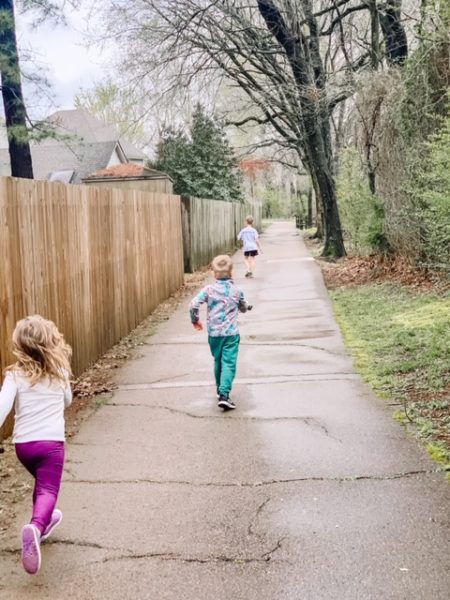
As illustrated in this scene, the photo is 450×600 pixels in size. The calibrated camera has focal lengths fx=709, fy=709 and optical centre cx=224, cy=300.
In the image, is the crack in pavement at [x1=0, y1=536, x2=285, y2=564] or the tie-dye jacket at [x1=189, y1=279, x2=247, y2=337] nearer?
the crack in pavement at [x1=0, y1=536, x2=285, y2=564]

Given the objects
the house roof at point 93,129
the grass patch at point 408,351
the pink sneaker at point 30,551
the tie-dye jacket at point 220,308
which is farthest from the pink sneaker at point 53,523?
the house roof at point 93,129

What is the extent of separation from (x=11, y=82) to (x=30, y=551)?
43.5ft

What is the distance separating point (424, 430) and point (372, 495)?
1.32 m

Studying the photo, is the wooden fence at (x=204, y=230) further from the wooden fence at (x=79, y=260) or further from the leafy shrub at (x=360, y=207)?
the wooden fence at (x=79, y=260)

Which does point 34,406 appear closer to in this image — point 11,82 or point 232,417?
point 232,417

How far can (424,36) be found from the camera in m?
11.1

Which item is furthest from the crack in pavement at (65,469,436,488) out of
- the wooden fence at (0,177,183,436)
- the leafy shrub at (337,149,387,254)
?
the leafy shrub at (337,149,387,254)

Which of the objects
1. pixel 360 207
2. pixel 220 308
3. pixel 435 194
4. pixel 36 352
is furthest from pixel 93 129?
pixel 36 352

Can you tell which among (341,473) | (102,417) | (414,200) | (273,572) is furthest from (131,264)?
(273,572)

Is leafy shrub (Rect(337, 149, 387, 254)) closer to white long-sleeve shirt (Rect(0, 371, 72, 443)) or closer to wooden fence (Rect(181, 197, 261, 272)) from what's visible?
wooden fence (Rect(181, 197, 261, 272))

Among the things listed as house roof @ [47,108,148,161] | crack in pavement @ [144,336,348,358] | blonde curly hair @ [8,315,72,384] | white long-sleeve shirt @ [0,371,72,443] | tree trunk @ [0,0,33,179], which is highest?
house roof @ [47,108,148,161]

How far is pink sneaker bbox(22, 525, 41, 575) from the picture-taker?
3377mm

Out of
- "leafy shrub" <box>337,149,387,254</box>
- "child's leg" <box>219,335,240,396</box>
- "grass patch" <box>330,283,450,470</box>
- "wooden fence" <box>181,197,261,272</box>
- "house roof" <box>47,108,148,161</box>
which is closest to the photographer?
"grass patch" <box>330,283,450,470</box>

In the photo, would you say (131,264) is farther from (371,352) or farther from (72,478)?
(72,478)
